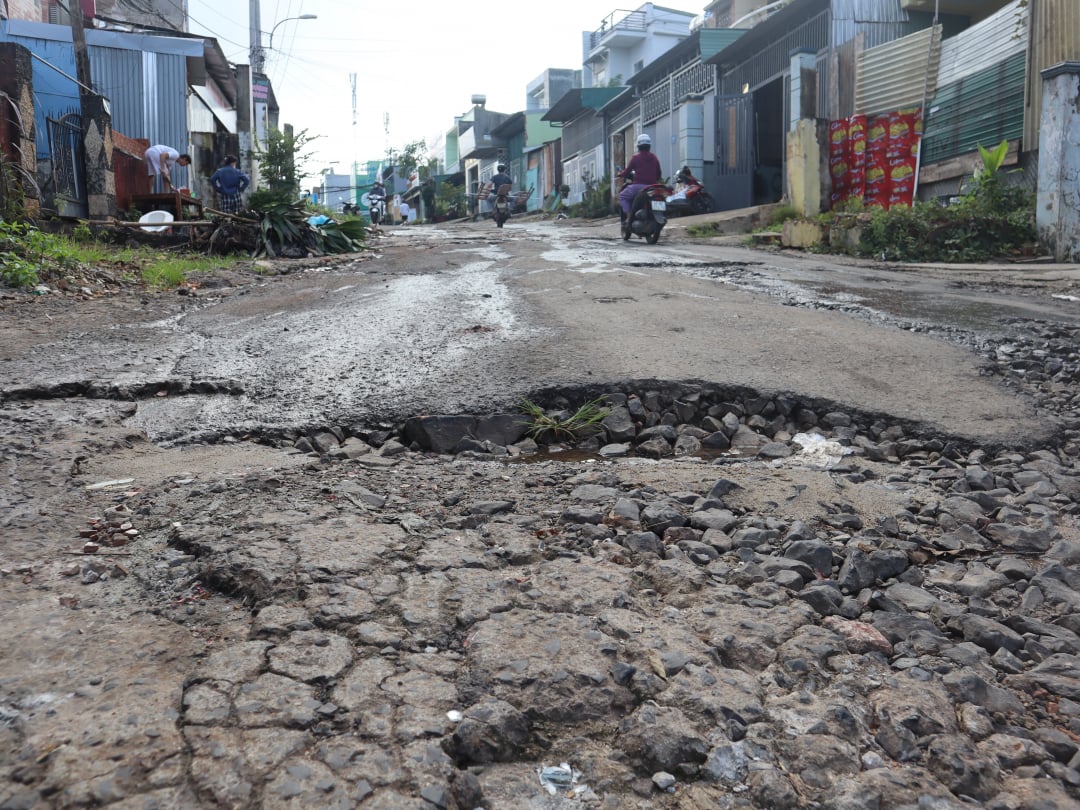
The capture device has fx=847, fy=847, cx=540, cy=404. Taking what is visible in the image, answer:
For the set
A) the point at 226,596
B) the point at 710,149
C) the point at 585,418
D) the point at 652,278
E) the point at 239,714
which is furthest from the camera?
the point at 710,149

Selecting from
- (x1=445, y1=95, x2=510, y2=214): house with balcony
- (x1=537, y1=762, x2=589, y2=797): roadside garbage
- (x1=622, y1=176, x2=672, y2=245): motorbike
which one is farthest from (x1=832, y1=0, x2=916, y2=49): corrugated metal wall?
(x1=445, y1=95, x2=510, y2=214): house with balcony

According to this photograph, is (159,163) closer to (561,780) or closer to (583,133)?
(561,780)

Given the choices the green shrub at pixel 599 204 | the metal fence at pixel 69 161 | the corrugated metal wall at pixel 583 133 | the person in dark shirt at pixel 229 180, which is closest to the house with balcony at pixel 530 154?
the corrugated metal wall at pixel 583 133

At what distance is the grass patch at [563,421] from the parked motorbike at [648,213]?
7.93 meters

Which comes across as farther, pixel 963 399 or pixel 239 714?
pixel 963 399

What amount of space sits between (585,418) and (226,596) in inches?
67.0

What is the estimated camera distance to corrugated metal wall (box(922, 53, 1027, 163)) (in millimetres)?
11031

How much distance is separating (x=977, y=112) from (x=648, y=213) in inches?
195

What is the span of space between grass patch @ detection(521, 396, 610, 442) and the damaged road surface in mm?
41

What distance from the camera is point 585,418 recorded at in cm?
318

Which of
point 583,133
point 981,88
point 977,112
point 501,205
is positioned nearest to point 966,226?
point 977,112

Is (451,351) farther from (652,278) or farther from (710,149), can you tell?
(710,149)

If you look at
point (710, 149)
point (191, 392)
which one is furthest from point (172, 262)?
point (710, 149)

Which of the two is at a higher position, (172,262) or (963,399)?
(172,262)
